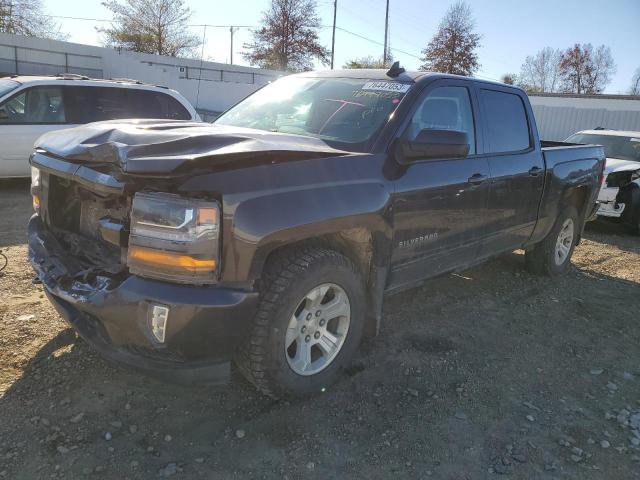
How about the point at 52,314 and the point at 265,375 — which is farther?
the point at 52,314

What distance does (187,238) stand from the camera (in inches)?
93.8

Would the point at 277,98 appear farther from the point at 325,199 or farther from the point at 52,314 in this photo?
the point at 52,314

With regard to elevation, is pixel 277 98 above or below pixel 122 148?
above

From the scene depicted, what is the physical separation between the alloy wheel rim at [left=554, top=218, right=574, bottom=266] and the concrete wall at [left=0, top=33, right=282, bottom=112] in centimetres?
2325

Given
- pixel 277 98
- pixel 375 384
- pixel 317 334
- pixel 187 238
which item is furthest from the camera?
pixel 277 98

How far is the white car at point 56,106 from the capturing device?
7.64 meters

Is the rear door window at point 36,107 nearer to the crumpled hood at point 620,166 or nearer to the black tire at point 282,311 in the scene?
the black tire at point 282,311

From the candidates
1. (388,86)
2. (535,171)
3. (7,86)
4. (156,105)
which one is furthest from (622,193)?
(7,86)

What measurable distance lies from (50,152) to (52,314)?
1361 mm

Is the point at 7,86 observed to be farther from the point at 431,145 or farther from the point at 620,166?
the point at 620,166

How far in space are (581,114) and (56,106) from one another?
839 inches

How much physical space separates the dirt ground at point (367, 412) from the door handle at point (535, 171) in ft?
4.41

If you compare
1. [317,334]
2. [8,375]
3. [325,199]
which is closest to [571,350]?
[317,334]

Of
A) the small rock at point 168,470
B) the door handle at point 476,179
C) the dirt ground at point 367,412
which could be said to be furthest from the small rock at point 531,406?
the small rock at point 168,470
